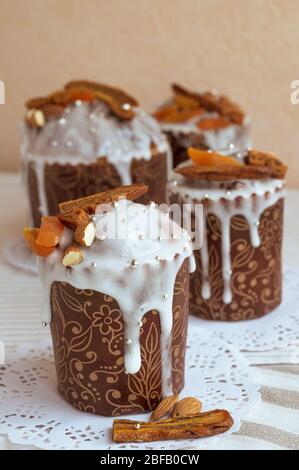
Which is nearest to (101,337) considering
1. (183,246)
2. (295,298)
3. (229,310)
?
(183,246)

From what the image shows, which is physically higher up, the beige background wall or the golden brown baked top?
the beige background wall

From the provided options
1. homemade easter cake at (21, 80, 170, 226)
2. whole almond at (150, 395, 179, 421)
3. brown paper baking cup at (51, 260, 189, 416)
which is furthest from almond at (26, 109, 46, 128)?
whole almond at (150, 395, 179, 421)

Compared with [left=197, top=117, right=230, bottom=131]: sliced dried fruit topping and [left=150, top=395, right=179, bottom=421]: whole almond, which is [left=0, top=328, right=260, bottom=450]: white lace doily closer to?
[left=150, top=395, right=179, bottom=421]: whole almond

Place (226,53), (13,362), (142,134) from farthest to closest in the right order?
(226,53) → (142,134) → (13,362)

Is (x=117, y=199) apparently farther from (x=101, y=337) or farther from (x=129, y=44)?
(x=129, y=44)

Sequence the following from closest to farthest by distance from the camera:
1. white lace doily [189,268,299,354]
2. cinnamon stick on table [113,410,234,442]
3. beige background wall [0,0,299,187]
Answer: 1. cinnamon stick on table [113,410,234,442]
2. white lace doily [189,268,299,354]
3. beige background wall [0,0,299,187]

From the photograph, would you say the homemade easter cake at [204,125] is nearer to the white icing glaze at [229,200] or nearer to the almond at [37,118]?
the almond at [37,118]

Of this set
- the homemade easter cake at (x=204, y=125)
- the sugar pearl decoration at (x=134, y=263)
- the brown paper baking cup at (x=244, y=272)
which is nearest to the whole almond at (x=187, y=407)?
the sugar pearl decoration at (x=134, y=263)
